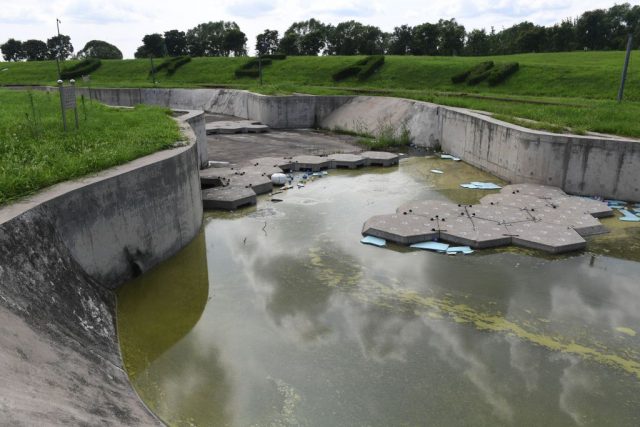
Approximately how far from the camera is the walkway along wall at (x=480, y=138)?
36.6 feet

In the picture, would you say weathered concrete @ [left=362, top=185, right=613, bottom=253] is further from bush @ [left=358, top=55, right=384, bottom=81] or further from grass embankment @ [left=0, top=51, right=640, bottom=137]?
bush @ [left=358, top=55, right=384, bottom=81]

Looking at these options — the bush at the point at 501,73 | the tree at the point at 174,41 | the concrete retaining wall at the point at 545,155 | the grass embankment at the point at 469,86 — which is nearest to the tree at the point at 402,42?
the grass embankment at the point at 469,86

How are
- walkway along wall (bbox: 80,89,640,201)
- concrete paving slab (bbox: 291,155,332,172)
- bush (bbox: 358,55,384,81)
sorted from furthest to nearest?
bush (bbox: 358,55,384,81) < concrete paving slab (bbox: 291,155,332,172) < walkway along wall (bbox: 80,89,640,201)

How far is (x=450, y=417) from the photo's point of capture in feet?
15.1

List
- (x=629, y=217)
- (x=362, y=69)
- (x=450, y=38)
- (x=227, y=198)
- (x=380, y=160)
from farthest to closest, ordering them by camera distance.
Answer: (x=450, y=38)
(x=362, y=69)
(x=380, y=160)
(x=227, y=198)
(x=629, y=217)

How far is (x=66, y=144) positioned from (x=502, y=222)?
8185 mm

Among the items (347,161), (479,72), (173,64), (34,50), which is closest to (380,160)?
(347,161)

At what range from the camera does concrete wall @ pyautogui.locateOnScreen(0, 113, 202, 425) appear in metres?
3.40

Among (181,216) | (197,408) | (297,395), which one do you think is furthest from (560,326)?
(181,216)

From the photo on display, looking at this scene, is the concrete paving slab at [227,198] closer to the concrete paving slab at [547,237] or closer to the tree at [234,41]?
the concrete paving slab at [547,237]

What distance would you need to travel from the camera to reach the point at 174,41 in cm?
6025

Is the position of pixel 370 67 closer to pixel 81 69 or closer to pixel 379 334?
pixel 81 69

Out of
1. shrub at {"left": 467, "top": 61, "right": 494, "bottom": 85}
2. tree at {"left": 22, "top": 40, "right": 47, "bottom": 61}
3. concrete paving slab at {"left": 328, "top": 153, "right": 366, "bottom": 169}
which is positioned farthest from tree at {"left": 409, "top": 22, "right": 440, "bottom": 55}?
tree at {"left": 22, "top": 40, "right": 47, "bottom": 61}

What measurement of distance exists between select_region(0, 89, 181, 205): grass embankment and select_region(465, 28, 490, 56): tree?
167 feet
